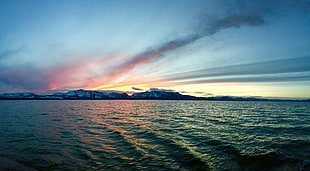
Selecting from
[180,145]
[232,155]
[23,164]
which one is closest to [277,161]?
[232,155]

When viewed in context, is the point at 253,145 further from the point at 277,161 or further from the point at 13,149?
the point at 13,149

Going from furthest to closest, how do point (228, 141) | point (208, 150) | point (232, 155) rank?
1. point (228, 141)
2. point (208, 150)
3. point (232, 155)

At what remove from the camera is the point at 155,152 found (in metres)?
10.7

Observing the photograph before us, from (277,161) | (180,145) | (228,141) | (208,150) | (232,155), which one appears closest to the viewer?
(277,161)

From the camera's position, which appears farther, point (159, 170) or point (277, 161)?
point (277, 161)

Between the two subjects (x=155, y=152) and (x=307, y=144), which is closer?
(x=155, y=152)

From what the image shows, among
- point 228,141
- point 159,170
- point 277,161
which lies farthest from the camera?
point 228,141

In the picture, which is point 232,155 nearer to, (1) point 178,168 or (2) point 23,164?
(1) point 178,168

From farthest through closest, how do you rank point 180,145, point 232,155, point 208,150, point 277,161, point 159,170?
point 180,145
point 208,150
point 232,155
point 277,161
point 159,170

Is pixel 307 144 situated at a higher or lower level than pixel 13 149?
lower

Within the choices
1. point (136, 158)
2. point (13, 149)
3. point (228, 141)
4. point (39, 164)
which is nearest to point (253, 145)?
point (228, 141)

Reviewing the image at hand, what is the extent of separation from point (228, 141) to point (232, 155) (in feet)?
11.7

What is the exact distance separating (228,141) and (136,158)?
927cm

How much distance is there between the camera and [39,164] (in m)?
8.49
